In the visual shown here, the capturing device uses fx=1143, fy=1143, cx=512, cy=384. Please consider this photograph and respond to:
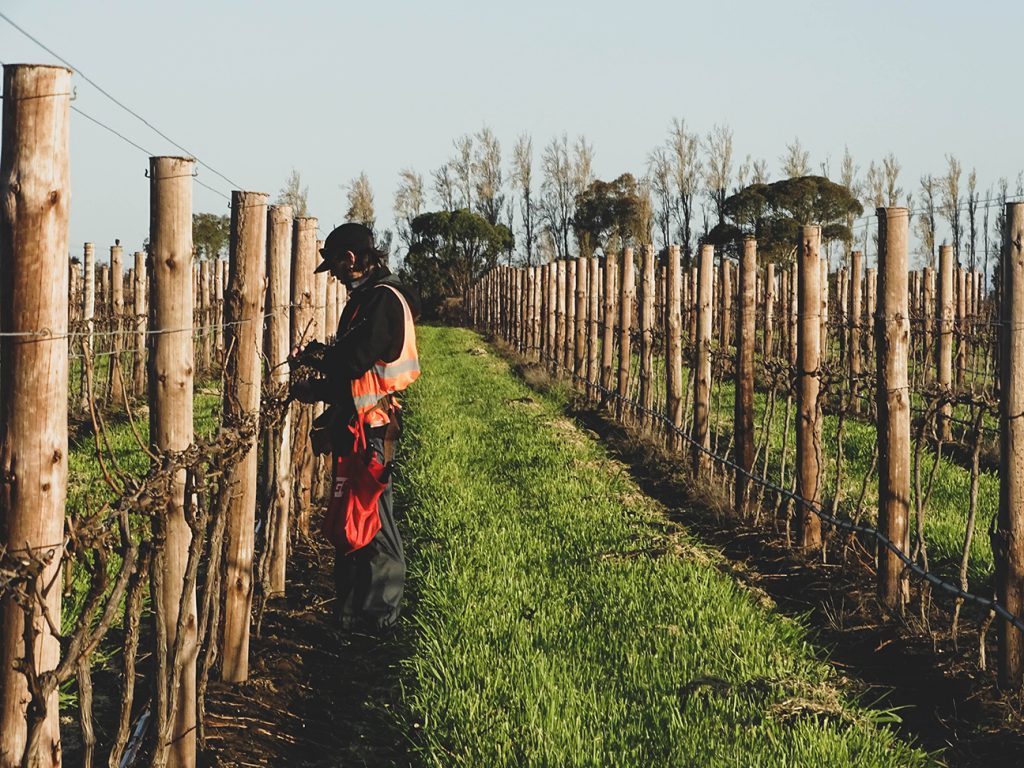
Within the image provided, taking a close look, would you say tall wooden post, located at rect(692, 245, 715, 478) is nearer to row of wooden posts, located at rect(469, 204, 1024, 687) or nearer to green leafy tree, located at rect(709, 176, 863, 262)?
row of wooden posts, located at rect(469, 204, 1024, 687)

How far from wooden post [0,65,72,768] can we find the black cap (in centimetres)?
306

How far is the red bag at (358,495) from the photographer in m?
5.74

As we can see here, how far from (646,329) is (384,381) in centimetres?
732

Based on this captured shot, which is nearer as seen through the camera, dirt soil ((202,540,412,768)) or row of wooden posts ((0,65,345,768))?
row of wooden posts ((0,65,345,768))

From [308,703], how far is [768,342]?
47.0 ft

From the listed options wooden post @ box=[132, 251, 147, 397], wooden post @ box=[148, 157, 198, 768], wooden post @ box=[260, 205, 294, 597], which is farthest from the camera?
wooden post @ box=[132, 251, 147, 397]

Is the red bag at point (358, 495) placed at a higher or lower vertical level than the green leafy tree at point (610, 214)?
lower

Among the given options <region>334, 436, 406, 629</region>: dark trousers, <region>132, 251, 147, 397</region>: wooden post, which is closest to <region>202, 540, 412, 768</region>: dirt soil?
<region>334, 436, 406, 629</region>: dark trousers

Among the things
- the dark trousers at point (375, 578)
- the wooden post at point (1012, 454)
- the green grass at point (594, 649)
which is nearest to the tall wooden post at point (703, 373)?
the green grass at point (594, 649)

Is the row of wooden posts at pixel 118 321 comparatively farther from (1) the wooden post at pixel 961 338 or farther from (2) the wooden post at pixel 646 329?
(1) the wooden post at pixel 961 338

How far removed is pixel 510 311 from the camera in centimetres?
3027

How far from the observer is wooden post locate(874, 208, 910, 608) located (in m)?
5.96

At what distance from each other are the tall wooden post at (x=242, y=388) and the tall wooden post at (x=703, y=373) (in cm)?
490

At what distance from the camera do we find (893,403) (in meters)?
6.02
